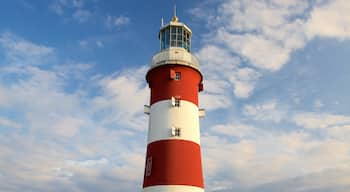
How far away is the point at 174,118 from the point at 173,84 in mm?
2056

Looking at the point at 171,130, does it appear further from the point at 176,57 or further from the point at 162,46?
the point at 162,46

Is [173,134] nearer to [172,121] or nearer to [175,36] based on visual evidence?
[172,121]

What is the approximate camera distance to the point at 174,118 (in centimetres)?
2011

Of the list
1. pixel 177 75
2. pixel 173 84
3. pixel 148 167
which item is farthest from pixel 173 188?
pixel 177 75

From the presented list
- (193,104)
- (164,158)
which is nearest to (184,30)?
(193,104)

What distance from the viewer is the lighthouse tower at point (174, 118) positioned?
63.2 ft

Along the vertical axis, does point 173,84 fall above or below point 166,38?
below

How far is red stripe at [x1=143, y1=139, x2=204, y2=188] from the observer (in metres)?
19.1

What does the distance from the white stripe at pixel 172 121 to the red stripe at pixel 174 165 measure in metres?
0.39

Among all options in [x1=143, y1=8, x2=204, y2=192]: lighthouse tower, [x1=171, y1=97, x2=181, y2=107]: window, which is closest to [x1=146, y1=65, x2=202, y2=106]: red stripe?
[x1=143, y1=8, x2=204, y2=192]: lighthouse tower

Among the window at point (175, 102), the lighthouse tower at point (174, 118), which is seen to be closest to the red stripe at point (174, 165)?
the lighthouse tower at point (174, 118)

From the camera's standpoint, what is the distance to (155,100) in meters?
21.2

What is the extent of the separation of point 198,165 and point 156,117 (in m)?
3.57

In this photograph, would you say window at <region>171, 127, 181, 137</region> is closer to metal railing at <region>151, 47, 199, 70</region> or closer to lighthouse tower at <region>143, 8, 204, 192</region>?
lighthouse tower at <region>143, 8, 204, 192</region>
